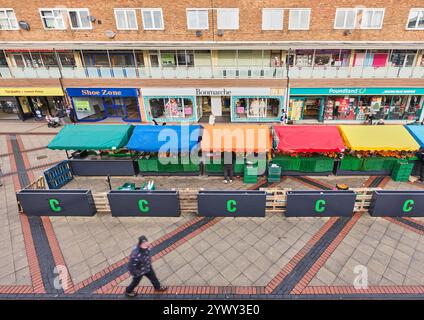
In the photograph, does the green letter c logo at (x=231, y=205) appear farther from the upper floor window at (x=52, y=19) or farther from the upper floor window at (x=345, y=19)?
the upper floor window at (x=52, y=19)

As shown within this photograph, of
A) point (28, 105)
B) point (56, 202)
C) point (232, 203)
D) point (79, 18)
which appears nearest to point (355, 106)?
point (232, 203)

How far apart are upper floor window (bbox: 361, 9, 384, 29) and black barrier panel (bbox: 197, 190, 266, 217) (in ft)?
60.4

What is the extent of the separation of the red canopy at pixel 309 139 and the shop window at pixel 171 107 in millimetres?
11399

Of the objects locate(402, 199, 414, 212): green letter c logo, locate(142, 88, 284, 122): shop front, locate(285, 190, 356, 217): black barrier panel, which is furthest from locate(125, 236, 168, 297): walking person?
locate(142, 88, 284, 122): shop front

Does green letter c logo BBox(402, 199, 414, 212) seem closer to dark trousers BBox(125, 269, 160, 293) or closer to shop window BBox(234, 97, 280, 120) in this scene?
dark trousers BBox(125, 269, 160, 293)

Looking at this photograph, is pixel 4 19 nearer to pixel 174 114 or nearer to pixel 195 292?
pixel 174 114

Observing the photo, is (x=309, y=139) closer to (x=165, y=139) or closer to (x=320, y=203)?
(x=320, y=203)

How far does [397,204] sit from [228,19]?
1736 cm

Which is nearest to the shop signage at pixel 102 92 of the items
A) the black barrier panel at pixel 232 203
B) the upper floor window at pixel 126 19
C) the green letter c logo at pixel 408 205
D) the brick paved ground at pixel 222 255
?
the upper floor window at pixel 126 19

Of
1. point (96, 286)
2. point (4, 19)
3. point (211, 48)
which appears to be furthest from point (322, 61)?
point (4, 19)

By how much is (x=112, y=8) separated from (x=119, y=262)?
65.4 ft

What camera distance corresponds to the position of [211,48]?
20062 millimetres
